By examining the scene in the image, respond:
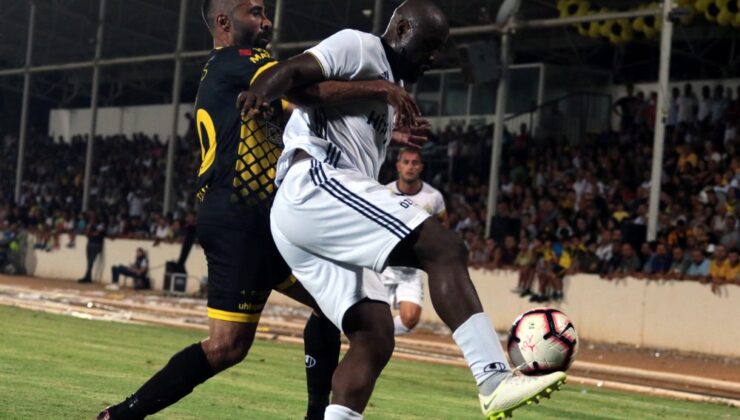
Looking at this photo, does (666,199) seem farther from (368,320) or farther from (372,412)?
(368,320)

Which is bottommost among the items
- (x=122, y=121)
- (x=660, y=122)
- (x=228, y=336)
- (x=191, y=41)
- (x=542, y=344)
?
(x=228, y=336)

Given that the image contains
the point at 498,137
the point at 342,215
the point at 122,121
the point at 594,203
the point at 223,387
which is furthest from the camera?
the point at 122,121

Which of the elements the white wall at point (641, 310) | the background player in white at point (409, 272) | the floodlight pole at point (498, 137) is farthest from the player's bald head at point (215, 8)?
the floodlight pole at point (498, 137)

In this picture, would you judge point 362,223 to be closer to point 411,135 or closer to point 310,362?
point 411,135

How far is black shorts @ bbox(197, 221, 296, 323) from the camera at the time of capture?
612 centimetres

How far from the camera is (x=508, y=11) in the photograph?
80.9ft

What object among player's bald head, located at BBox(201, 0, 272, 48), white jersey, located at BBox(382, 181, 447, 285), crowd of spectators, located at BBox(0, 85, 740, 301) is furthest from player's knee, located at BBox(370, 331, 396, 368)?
crowd of spectators, located at BBox(0, 85, 740, 301)

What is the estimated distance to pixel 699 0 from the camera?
78.3 ft

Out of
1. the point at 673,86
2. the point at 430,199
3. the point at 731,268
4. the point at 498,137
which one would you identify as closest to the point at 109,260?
the point at 498,137

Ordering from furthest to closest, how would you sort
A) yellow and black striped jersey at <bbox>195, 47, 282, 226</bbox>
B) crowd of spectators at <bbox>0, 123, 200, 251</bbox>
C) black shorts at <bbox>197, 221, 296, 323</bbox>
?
crowd of spectators at <bbox>0, 123, 200, 251</bbox>, yellow and black striped jersey at <bbox>195, 47, 282, 226</bbox>, black shorts at <bbox>197, 221, 296, 323</bbox>

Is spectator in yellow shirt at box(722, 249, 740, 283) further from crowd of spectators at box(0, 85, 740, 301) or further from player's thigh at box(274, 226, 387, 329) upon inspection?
player's thigh at box(274, 226, 387, 329)

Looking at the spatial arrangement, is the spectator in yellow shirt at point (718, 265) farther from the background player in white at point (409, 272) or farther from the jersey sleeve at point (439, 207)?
the jersey sleeve at point (439, 207)

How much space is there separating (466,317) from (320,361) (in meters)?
1.50

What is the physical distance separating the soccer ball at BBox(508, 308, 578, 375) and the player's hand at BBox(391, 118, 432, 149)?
3.05 ft
